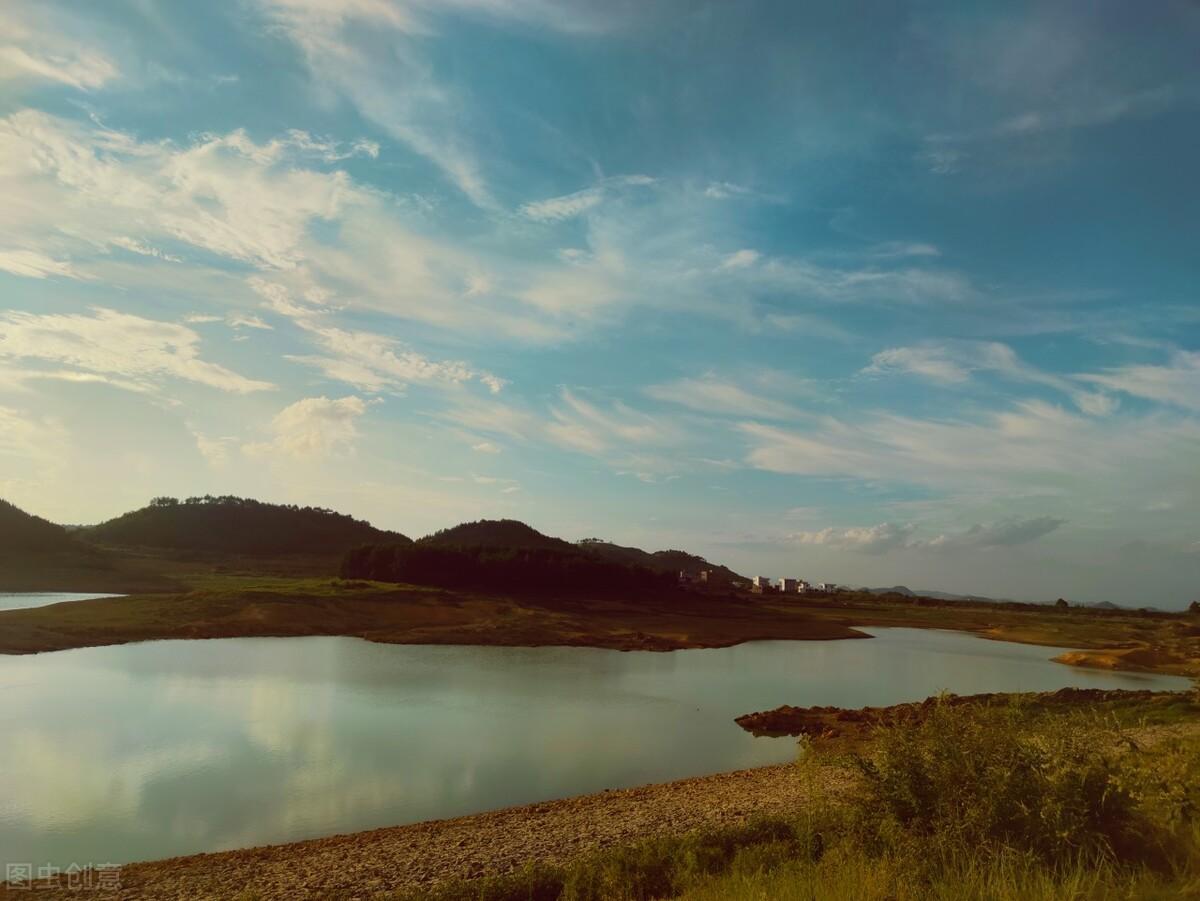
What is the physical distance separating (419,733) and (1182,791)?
17520 millimetres

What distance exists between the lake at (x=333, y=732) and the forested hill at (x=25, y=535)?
141ft

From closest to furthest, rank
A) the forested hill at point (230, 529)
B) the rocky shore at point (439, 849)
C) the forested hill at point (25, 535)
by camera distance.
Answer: the rocky shore at point (439, 849)
the forested hill at point (25, 535)
the forested hill at point (230, 529)

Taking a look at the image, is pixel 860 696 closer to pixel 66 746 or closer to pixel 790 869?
pixel 790 869

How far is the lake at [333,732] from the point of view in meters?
13.8

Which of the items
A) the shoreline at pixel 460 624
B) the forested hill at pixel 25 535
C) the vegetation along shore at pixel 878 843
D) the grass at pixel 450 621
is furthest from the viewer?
the forested hill at pixel 25 535

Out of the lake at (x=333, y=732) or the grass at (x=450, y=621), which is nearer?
the lake at (x=333, y=732)

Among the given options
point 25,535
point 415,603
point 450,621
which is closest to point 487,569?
point 415,603

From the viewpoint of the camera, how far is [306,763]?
17.1 meters

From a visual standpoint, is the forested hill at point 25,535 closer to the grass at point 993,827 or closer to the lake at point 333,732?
the lake at point 333,732

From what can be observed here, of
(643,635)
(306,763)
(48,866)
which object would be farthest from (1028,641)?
(48,866)

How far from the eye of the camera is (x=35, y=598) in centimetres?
5450

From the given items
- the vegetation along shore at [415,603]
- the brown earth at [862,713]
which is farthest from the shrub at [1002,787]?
the vegetation along shore at [415,603]

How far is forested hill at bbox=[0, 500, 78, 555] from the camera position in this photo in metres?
67.4

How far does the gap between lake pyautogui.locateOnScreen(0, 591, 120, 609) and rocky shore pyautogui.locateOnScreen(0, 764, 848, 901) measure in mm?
46375
